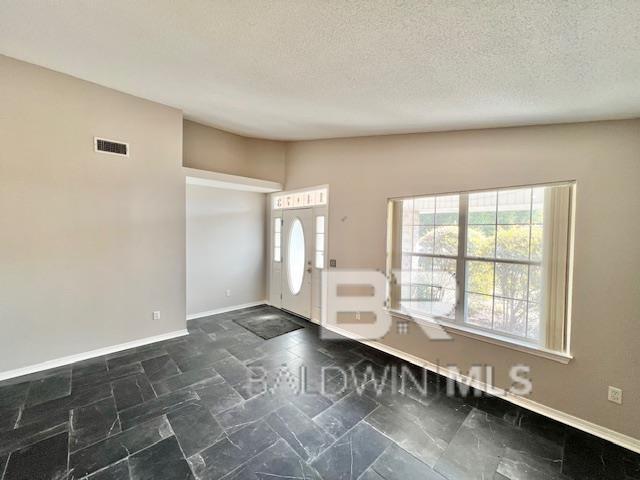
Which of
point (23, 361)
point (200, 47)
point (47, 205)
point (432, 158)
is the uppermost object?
point (200, 47)

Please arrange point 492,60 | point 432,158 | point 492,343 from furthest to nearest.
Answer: point 432,158 < point 492,343 < point 492,60

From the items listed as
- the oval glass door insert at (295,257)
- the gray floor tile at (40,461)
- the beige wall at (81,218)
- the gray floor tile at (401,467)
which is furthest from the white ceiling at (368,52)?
the gray floor tile at (40,461)

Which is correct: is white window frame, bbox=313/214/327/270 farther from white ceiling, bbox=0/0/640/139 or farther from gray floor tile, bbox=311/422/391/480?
gray floor tile, bbox=311/422/391/480

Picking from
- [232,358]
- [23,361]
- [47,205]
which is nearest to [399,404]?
[232,358]

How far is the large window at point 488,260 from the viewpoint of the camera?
232 centimetres

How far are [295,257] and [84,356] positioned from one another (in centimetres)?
315

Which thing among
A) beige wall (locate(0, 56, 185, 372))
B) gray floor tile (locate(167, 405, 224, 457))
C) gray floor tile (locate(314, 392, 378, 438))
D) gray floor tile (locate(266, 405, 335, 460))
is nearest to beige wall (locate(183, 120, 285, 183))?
beige wall (locate(0, 56, 185, 372))

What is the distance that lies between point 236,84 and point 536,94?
2451 millimetres

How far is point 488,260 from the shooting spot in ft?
8.91

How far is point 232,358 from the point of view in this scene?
10.2 ft

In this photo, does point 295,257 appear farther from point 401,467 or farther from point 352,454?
point 401,467

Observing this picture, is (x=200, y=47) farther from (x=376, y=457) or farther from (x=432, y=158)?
(x=376, y=457)

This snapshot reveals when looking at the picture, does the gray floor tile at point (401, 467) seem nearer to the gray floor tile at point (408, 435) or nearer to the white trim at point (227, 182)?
the gray floor tile at point (408, 435)

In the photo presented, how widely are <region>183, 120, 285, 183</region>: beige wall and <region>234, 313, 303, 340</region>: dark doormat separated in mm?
2578
